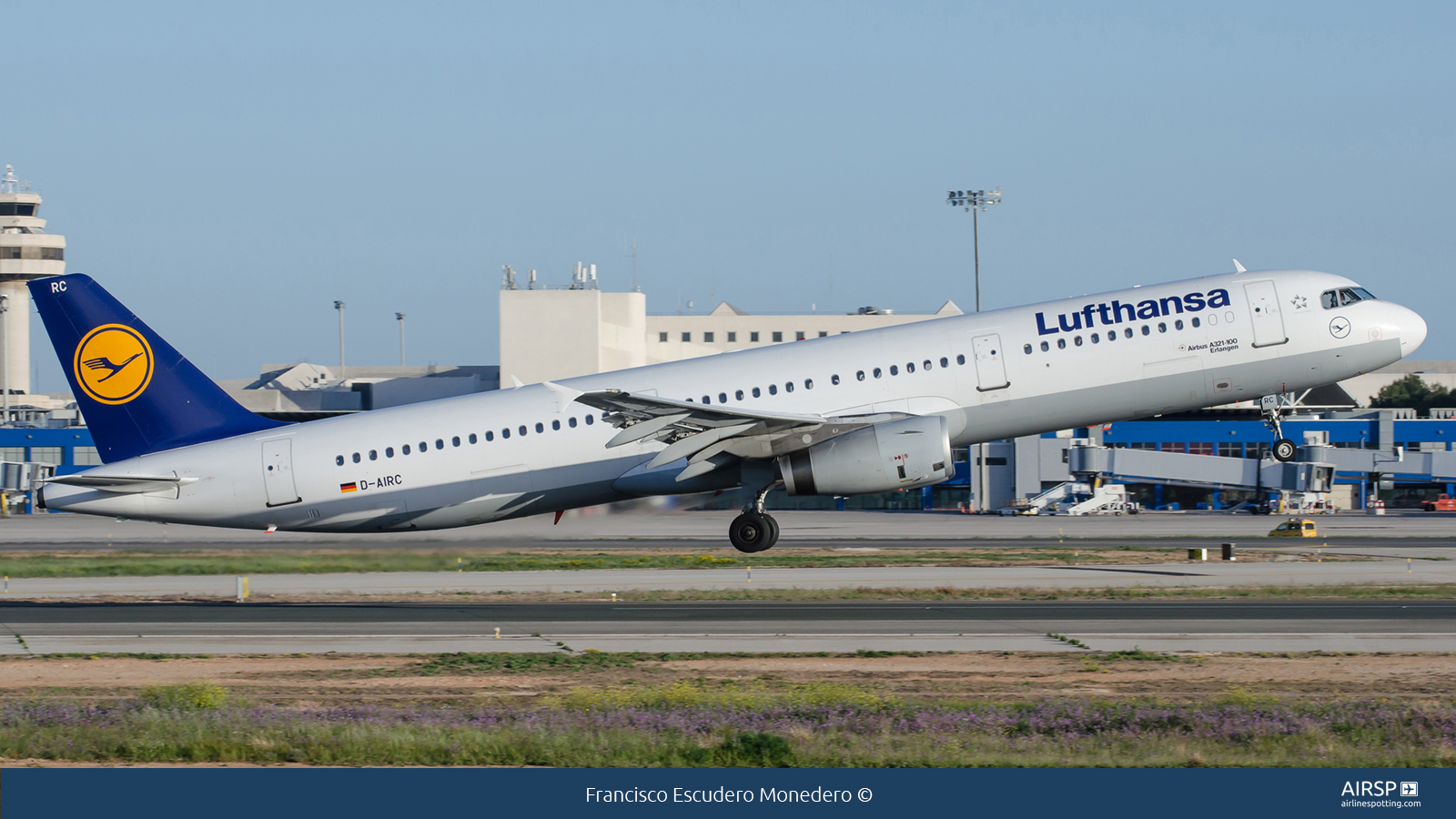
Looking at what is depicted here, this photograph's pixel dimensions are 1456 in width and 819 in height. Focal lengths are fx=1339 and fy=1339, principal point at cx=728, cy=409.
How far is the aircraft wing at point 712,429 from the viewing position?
2692 cm

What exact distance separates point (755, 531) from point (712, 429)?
312 centimetres

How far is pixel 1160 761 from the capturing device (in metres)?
15.2

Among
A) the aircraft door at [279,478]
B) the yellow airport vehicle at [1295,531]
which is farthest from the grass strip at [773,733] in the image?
the yellow airport vehicle at [1295,531]

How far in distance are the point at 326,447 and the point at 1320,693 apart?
20.8 metres

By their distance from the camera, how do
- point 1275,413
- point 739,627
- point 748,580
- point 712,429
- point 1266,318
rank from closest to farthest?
point 739,627, point 712,429, point 1266,318, point 1275,413, point 748,580

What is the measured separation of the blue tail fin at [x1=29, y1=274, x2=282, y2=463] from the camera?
99.9 feet

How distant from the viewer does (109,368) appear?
30.5 metres

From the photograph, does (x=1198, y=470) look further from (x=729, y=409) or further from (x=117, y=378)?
(x=117, y=378)

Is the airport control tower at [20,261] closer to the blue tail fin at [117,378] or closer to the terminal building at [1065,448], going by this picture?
the terminal building at [1065,448]

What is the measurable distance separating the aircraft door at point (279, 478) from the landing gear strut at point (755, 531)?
9901 mm

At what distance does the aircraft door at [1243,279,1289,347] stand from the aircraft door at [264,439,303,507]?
21348 mm

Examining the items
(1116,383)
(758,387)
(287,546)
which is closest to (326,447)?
(287,546)

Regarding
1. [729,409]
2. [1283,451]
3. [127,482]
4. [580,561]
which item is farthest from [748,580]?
[127,482]

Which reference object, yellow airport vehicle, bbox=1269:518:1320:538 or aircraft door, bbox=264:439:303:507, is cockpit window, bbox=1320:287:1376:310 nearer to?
aircraft door, bbox=264:439:303:507
